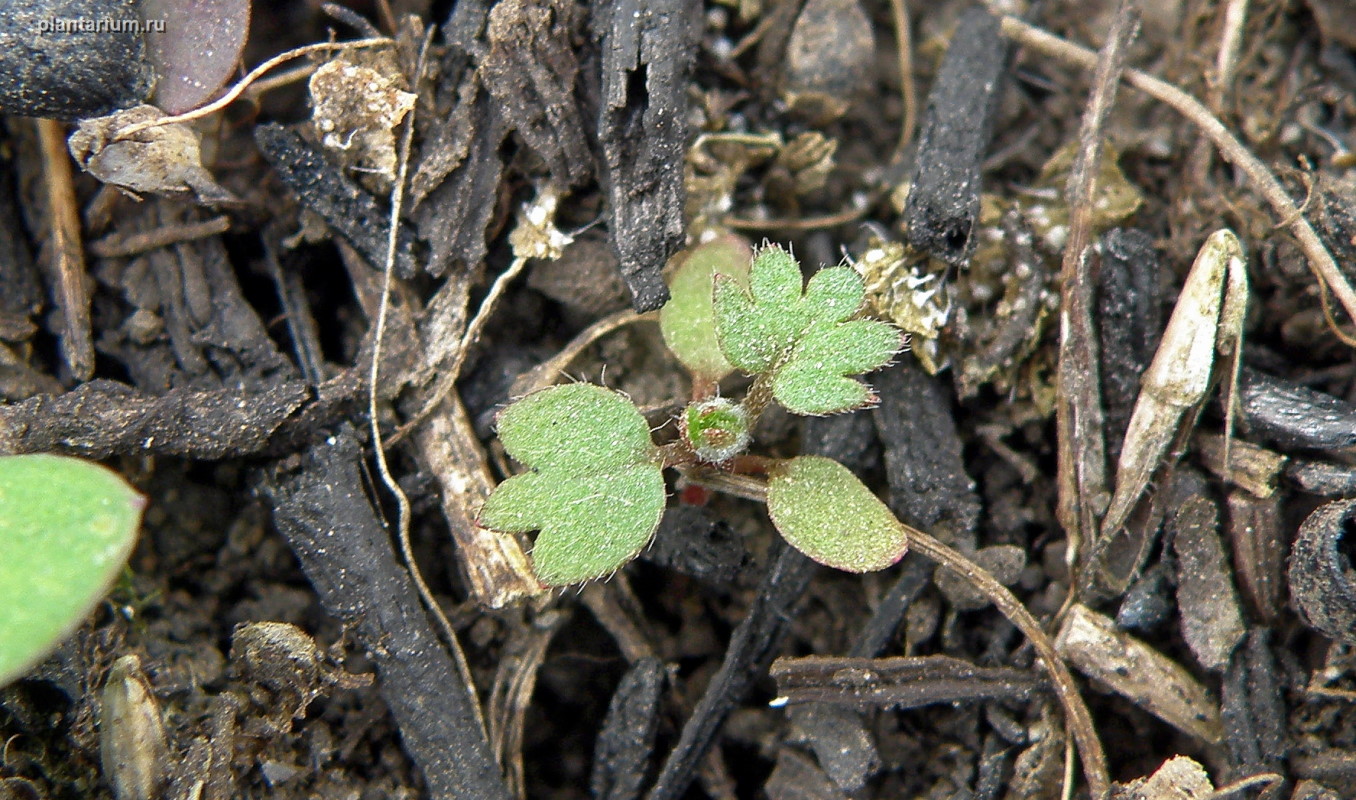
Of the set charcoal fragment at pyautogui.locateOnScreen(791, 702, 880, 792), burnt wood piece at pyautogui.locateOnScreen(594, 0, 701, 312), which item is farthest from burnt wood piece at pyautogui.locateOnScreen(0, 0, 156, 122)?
charcoal fragment at pyautogui.locateOnScreen(791, 702, 880, 792)

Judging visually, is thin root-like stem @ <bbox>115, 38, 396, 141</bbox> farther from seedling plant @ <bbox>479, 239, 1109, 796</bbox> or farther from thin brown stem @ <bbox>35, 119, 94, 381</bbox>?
seedling plant @ <bbox>479, 239, 1109, 796</bbox>

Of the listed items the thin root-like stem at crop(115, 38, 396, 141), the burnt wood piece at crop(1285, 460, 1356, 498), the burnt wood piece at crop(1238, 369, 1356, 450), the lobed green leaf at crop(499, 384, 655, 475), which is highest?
the thin root-like stem at crop(115, 38, 396, 141)

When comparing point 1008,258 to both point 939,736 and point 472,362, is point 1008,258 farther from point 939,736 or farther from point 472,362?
point 472,362

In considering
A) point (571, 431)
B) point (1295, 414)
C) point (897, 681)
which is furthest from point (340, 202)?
point (1295, 414)

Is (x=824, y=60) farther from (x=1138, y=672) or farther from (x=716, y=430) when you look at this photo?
(x=1138, y=672)

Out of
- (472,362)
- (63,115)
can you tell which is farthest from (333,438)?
(63,115)
